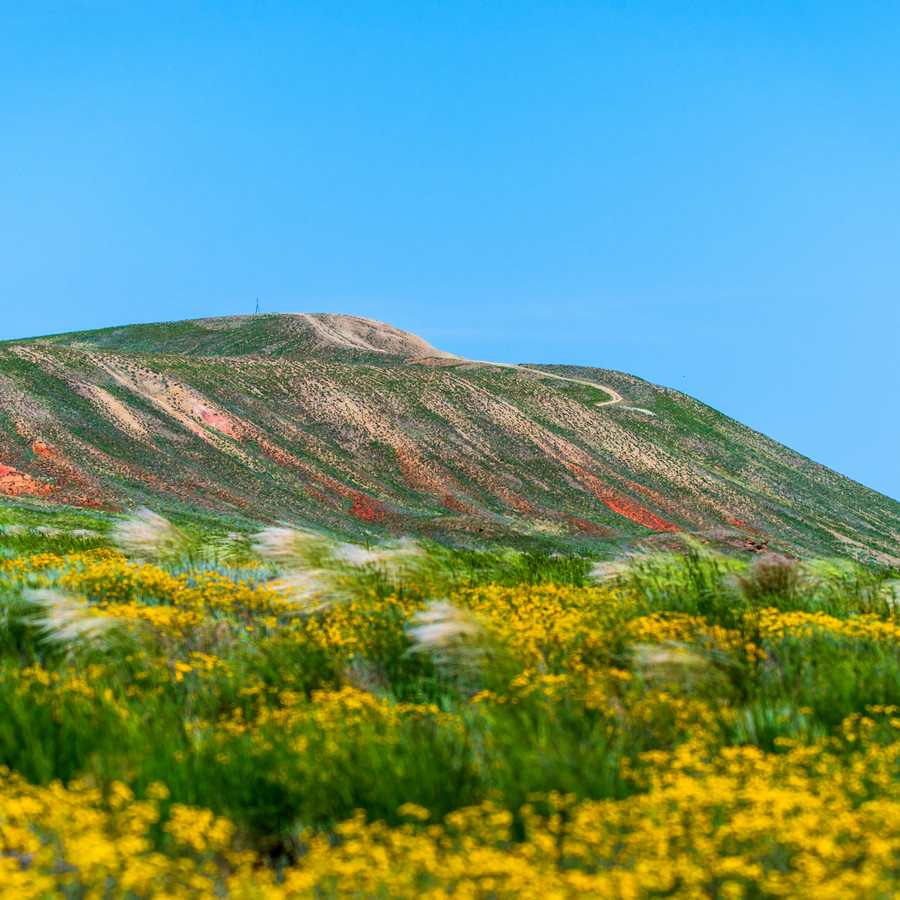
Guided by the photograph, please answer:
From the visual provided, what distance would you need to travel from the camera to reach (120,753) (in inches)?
224

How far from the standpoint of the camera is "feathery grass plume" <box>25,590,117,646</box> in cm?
718

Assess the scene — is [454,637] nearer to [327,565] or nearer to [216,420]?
[327,565]

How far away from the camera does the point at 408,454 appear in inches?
2073

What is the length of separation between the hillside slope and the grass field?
86.7ft

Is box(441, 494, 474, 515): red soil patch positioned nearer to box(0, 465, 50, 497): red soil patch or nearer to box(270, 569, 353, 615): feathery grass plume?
box(0, 465, 50, 497): red soil patch

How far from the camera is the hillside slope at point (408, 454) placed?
1624 inches

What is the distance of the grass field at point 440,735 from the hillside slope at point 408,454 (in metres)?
26.4

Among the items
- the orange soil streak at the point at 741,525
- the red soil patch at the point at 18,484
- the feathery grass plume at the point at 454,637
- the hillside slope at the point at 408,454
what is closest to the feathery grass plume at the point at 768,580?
the feathery grass plume at the point at 454,637

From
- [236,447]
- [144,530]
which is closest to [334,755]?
[144,530]

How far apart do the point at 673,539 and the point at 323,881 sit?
31.1 m

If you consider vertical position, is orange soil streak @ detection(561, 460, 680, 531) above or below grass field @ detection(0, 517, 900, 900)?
above

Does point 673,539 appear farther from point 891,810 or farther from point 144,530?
point 891,810

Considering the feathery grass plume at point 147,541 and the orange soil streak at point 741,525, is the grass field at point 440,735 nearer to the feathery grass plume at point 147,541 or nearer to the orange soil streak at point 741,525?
the feathery grass plume at point 147,541

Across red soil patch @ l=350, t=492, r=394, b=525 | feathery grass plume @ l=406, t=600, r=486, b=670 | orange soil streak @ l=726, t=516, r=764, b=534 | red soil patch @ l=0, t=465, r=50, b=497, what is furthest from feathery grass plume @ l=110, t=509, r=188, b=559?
orange soil streak @ l=726, t=516, r=764, b=534
